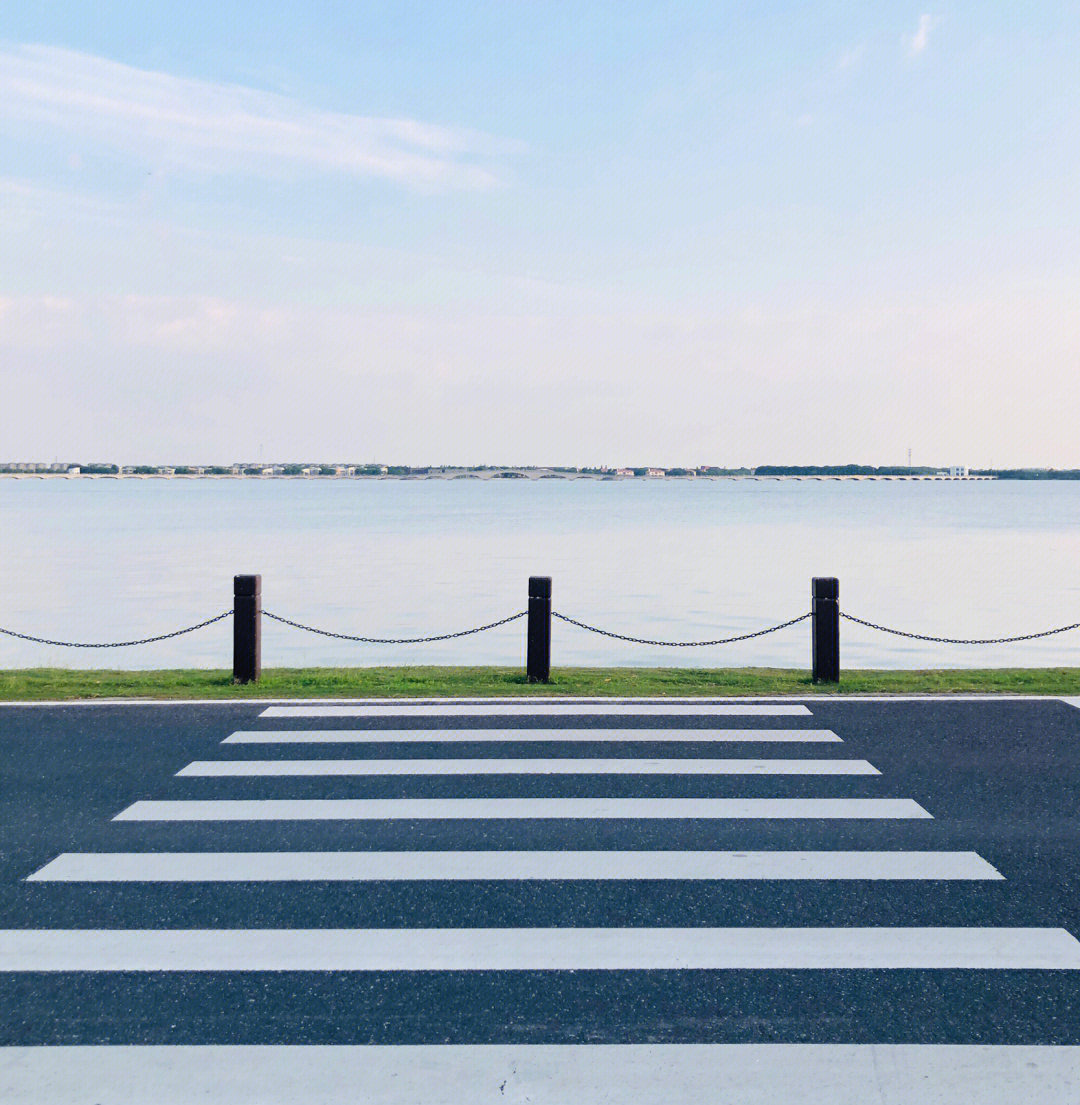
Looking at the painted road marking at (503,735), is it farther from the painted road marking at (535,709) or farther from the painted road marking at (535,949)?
the painted road marking at (535,949)

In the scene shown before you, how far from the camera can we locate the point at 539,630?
40.9ft

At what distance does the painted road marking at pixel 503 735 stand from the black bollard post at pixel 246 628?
97.1 inches

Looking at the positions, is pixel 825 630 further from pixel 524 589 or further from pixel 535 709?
pixel 524 589

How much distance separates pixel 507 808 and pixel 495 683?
5.18 meters

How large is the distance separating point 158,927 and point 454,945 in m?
1.50

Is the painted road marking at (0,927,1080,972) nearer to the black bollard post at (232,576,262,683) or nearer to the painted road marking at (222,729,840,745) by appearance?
the painted road marking at (222,729,840,745)

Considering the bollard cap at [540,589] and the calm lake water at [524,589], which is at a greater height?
the bollard cap at [540,589]

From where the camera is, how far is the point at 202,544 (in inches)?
2468

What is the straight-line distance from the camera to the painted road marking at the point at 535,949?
5.00 metres

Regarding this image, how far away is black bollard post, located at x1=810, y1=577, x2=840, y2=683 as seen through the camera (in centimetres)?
1247
